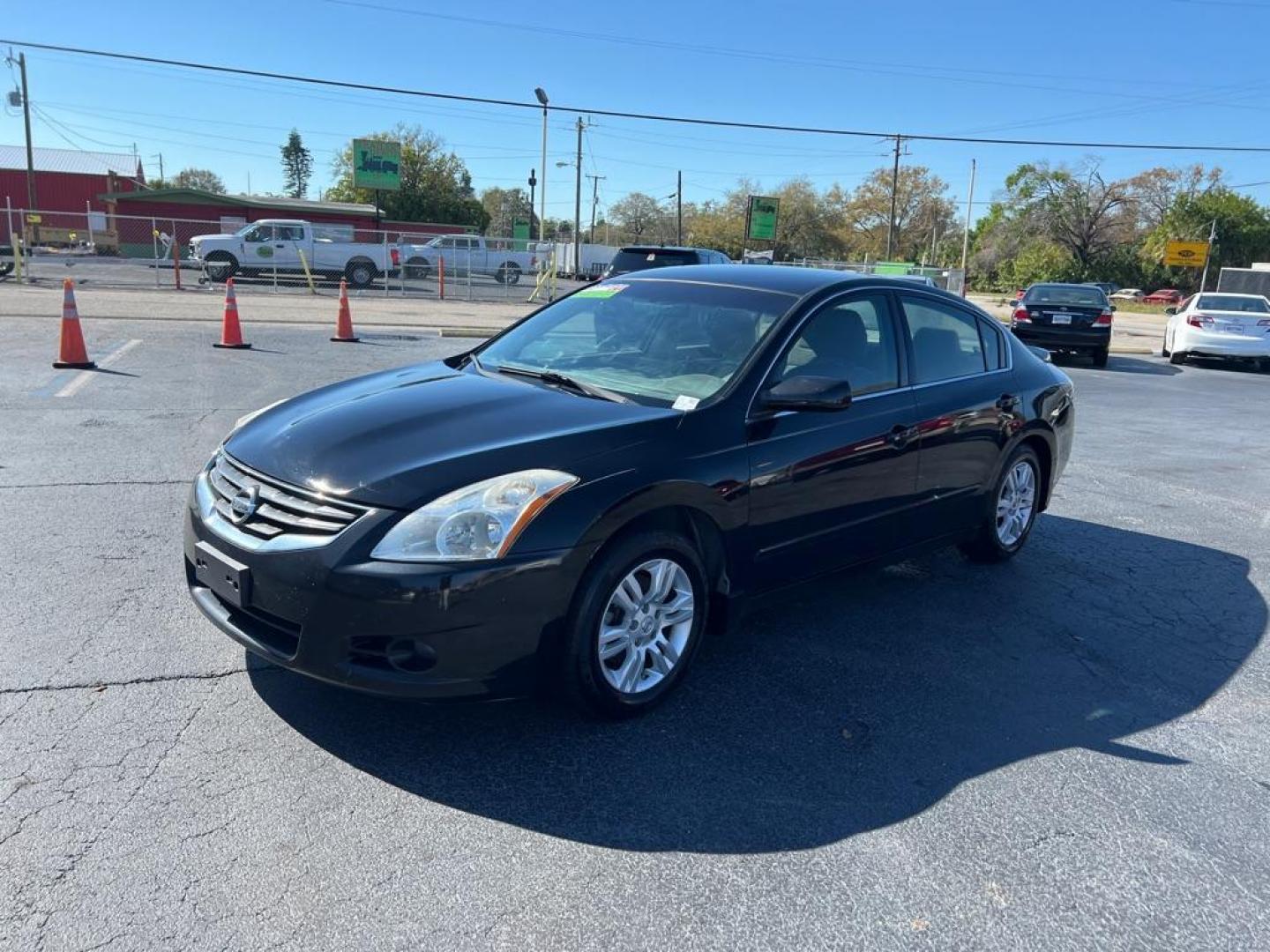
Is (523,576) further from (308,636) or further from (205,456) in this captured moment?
(205,456)

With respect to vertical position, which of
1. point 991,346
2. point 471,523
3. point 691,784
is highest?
point 991,346

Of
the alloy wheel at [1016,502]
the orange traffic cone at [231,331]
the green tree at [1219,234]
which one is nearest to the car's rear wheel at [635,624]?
the alloy wheel at [1016,502]

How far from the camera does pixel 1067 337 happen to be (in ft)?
57.4

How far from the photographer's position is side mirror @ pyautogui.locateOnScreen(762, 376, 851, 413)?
3.69 m

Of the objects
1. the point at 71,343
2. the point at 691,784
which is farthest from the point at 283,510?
the point at 71,343

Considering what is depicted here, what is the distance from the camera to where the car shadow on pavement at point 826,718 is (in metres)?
2.95

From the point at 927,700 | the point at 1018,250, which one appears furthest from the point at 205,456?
the point at 1018,250

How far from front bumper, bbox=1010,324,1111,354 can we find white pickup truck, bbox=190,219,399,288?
717 inches

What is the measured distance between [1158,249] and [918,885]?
7324 centimetres

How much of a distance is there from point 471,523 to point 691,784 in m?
1.11

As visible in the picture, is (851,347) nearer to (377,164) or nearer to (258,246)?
(258,246)

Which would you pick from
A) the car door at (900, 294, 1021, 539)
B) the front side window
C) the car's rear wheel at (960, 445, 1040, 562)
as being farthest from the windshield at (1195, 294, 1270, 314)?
the front side window

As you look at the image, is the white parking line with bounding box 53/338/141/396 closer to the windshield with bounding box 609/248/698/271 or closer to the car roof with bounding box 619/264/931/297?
the car roof with bounding box 619/264/931/297

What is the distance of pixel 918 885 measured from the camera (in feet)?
8.66
